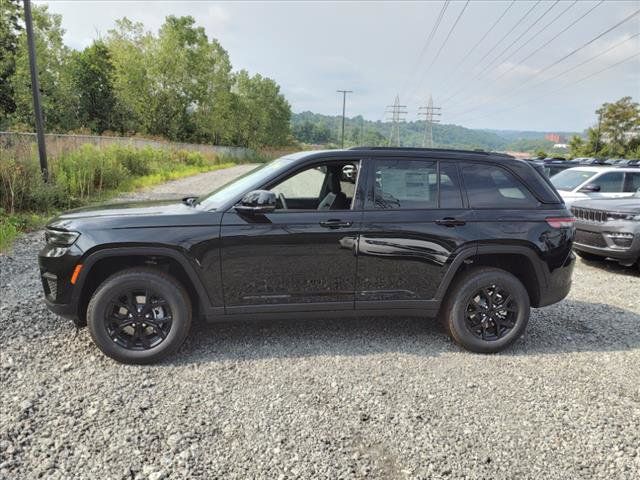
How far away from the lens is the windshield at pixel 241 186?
3.74m

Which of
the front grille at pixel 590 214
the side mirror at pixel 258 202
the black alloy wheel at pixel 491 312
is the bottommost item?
the black alloy wheel at pixel 491 312

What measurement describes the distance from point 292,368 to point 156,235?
1532mm

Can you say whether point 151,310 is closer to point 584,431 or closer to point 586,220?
point 584,431

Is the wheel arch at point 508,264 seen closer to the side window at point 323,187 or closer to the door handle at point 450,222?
the door handle at point 450,222

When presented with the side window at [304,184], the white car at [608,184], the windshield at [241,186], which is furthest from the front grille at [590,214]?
the windshield at [241,186]

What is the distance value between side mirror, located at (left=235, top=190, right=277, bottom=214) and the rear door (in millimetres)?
810

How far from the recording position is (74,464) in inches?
95.7

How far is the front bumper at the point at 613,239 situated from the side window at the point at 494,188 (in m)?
4.03

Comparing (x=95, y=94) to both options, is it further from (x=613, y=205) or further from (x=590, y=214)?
(x=613, y=205)

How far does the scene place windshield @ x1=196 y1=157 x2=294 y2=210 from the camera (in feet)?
12.3

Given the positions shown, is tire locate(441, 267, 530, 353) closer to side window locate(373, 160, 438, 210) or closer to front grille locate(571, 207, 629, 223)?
side window locate(373, 160, 438, 210)

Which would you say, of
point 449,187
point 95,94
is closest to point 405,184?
point 449,187

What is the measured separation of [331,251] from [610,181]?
9.47 metres

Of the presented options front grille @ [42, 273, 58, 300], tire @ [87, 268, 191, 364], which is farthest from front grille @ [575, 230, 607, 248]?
front grille @ [42, 273, 58, 300]
